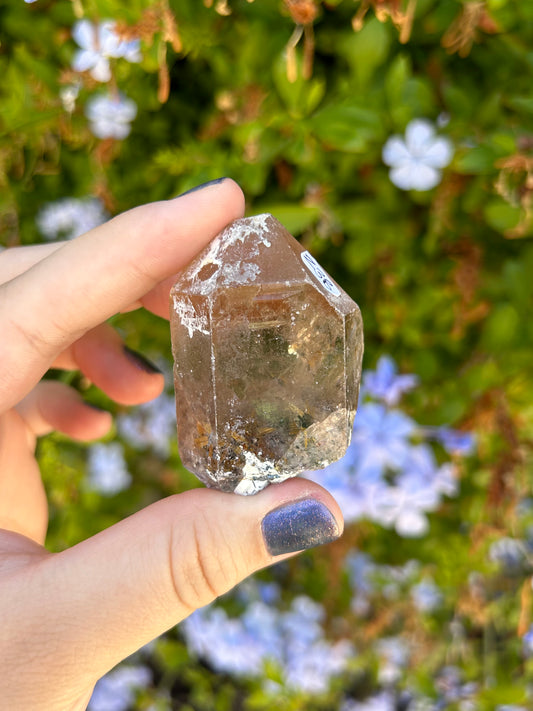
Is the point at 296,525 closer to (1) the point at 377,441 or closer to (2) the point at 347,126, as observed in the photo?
(1) the point at 377,441

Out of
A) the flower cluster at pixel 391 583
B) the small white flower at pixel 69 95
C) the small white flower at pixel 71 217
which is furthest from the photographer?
the flower cluster at pixel 391 583

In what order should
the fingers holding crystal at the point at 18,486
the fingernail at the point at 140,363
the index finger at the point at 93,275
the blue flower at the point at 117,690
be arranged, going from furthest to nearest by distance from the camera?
the blue flower at the point at 117,690 → the fingernail at the point at 140,363 → the fingers holding crystal at the point at 18,486 → the index finger at the point at 93,275

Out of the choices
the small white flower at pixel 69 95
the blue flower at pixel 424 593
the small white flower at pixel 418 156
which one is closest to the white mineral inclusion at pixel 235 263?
the small white flower at pixel 418 156

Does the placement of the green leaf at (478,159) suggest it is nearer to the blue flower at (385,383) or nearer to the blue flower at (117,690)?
the blue flower at (385,383)

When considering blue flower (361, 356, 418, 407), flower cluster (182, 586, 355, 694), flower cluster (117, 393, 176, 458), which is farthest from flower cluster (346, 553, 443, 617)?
blue flower (361, 356, 418, 407)

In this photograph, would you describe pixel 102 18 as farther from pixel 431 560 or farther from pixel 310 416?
pixel 431 560

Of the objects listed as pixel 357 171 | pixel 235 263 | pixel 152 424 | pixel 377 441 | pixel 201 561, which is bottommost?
pixel 152 424

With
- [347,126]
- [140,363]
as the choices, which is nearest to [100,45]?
[347,126]
